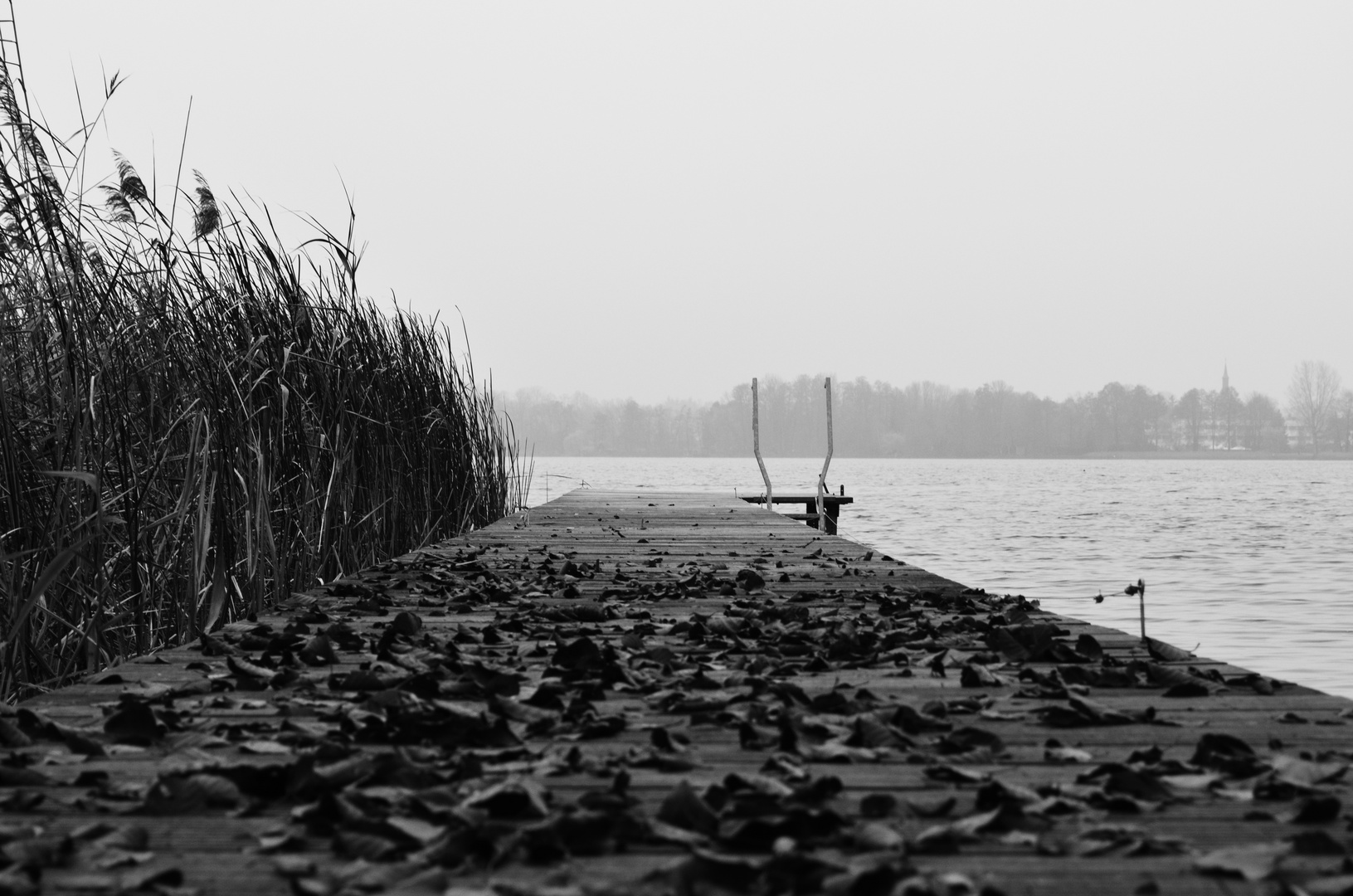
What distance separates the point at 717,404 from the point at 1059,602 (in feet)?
156

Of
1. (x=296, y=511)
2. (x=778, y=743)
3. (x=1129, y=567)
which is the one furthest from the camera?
(x=1129, y=567)

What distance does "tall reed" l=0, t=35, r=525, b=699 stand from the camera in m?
2.69

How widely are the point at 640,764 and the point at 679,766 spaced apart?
0.16 feet

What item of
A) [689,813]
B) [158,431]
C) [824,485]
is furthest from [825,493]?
[689,813]

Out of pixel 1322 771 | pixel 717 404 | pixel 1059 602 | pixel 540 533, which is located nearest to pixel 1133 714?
pixel 1322 771

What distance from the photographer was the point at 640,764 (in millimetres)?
1526

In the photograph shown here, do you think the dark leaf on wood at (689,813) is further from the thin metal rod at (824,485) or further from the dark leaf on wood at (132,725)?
the thin metal rod at (824,485)

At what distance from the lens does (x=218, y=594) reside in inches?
118

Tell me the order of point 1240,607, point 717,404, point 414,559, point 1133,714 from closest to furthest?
point 1133,714 < point 414,559 < point 1240,607 < point 717,404

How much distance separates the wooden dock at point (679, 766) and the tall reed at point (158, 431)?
45cm

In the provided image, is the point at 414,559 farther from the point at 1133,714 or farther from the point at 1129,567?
the point at 1129,567

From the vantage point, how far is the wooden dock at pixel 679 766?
1.14 meters

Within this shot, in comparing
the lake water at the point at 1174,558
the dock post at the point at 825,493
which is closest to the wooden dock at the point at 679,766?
the lake water at the point at 1174,558

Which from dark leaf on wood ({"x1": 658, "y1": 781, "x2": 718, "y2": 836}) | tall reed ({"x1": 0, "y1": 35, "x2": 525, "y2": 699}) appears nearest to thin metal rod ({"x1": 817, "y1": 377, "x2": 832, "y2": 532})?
tall reed ({"x1": 0, "y1": 35, "x2": 525, "y2": 699})
